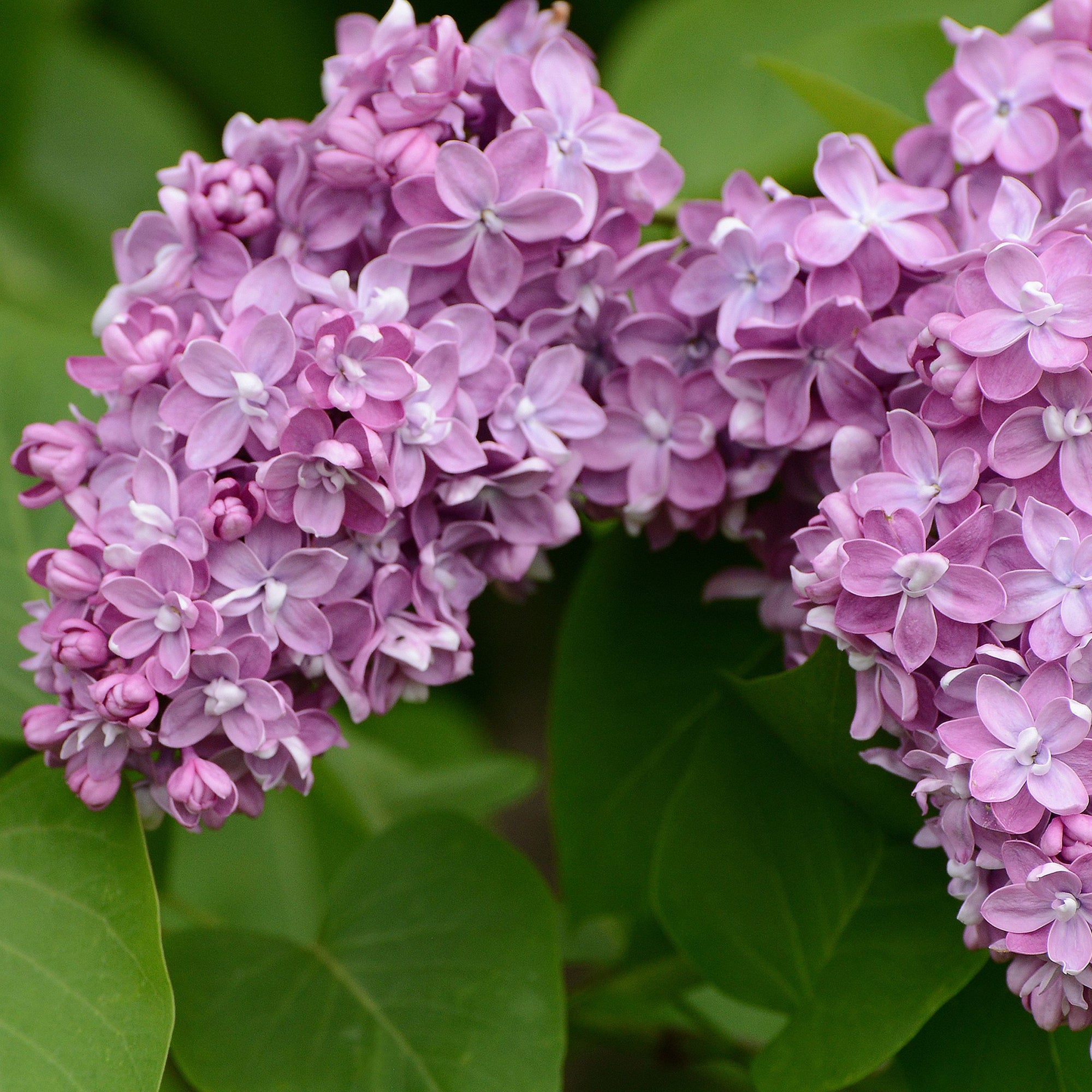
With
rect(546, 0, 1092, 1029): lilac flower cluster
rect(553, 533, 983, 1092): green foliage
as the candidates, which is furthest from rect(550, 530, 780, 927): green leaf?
rect(546, 0, 1092, 1029): lilac flower cluster

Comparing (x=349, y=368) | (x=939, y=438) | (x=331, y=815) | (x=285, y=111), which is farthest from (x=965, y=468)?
(x=285, y=111)

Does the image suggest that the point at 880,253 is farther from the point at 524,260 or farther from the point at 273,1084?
the point at 273,1084

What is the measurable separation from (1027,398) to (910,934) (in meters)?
0.28

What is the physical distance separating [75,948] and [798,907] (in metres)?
0.37

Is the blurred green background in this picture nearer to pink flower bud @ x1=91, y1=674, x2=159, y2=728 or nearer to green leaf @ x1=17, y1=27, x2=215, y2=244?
green leaf @ x1=17, y1=27, x2=215, y2=244

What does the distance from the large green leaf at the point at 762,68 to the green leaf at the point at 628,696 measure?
11.0 inches

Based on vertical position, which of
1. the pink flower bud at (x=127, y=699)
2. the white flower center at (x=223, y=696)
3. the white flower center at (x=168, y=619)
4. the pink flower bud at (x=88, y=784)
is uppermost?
the white flower center at (x=168, y=619)

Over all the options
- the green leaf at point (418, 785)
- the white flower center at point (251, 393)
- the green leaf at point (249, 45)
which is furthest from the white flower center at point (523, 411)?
the green leaf at point (249, 45)

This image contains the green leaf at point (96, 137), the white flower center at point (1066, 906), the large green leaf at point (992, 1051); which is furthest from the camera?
the green leaf at point (96, 137)

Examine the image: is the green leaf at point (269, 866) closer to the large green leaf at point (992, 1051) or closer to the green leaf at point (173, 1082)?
the green leaf at point (173, 1082)

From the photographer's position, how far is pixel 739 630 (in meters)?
0.78

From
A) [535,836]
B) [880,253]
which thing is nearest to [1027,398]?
[880,253]

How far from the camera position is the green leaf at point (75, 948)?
553mm

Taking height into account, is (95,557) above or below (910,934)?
above
